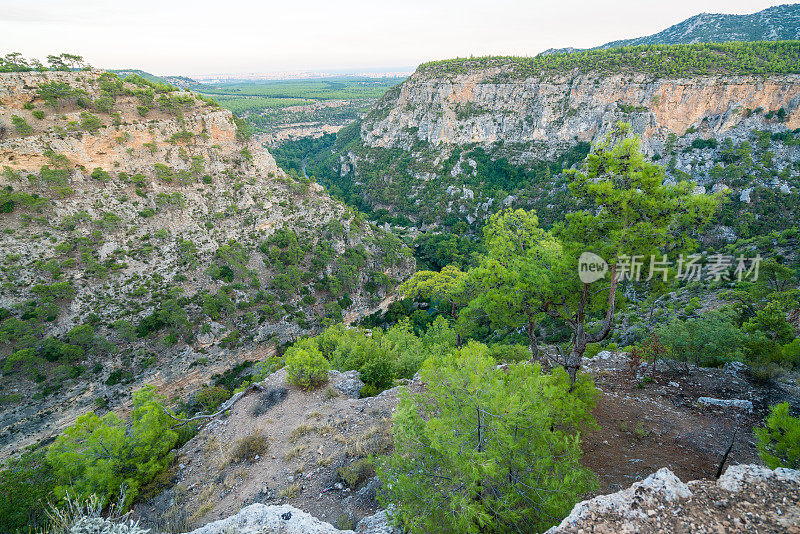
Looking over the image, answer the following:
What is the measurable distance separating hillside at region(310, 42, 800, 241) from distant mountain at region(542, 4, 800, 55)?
2974cm

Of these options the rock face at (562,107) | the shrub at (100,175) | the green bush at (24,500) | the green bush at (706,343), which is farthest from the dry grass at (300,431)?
the rock face at (562,107)

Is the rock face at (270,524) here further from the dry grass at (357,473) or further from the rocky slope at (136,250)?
the rocky slope at (136,250)

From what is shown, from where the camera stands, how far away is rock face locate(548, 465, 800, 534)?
15.4ft

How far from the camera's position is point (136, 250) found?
99.4 ft

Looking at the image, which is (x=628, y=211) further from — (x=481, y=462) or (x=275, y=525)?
(x=275, y=525)

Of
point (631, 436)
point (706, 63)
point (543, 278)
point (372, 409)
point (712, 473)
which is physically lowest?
point (372, 409)

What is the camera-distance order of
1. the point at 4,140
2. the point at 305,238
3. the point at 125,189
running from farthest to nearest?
the point at 305,238
the point at 125,189
the point at 4,140

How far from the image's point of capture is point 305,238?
4094cm

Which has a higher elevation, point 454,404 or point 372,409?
point 454,404

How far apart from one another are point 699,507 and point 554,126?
251 feet

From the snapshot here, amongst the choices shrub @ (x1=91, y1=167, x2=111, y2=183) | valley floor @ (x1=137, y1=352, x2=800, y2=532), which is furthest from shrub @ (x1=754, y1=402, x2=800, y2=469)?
shrub @ (x1=91, y1=167, x2=111, y2=183)

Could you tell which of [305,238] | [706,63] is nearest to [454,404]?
[305,238]

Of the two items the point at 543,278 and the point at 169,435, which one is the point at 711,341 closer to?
the point at 543,278

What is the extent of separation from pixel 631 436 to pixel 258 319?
31.9 metres
